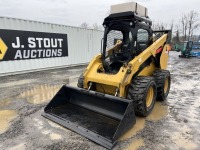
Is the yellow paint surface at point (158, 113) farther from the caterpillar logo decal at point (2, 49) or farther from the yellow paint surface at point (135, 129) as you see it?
the caterpillar logo decal at point (2, 49)

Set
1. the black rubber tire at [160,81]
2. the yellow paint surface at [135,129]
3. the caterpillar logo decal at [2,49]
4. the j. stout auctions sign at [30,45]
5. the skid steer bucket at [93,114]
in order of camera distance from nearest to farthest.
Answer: the skid steer bucket at [93,114], the yellow paint surface at [135,129], the black rubber tire at [160,81], the caterpillar logo decal at [2,49], the j. stout auctions sign at [30,45]

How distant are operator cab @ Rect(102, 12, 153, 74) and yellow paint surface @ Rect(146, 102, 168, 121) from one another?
1.39 metres

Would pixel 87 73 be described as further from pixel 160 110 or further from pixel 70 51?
pixel 70 51

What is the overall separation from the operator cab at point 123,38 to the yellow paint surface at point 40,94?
2.33 meters

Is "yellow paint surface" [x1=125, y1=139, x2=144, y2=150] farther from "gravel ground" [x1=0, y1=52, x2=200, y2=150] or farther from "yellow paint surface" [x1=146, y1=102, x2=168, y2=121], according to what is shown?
"yellow paint surface" [x1=146, y1=102, x2=168, y2=121]

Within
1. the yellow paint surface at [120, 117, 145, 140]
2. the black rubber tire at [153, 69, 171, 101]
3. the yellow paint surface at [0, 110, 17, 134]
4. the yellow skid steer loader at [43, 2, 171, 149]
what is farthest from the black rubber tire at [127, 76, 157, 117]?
the yellow paint surface at [0, 110, 17, 134]

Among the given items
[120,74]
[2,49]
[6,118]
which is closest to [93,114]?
[120,74]

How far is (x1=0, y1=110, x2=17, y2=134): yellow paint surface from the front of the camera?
3.68m

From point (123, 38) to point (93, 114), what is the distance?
221 centimetres

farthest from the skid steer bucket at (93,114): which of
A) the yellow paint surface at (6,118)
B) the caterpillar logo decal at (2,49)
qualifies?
the caterpillar logo decal at (2,49)

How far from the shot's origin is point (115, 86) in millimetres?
3904

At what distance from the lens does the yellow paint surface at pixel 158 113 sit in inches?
162

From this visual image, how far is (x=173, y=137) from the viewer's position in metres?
3.29

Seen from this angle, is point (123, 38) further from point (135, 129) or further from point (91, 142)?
point (91, 142)
